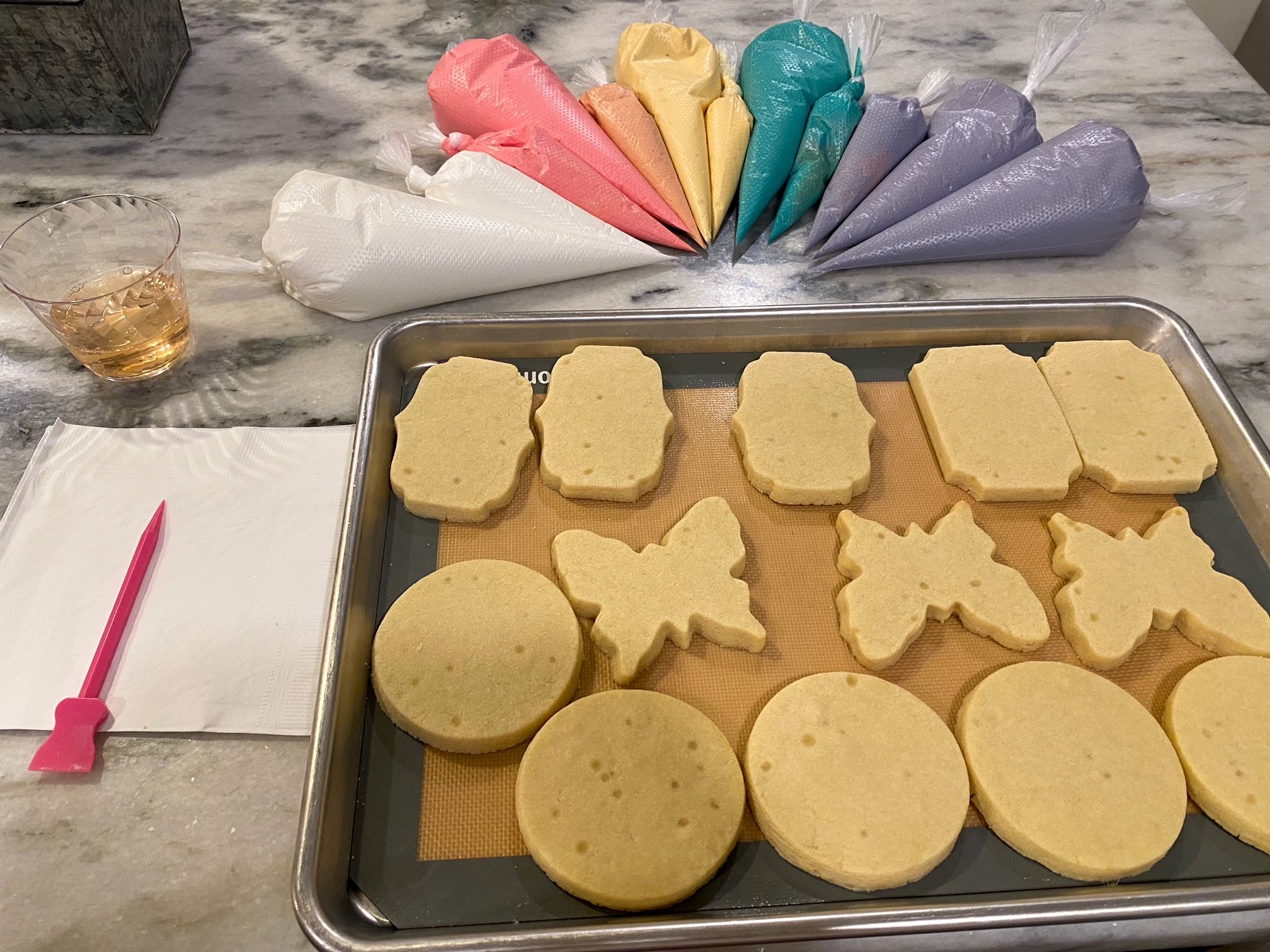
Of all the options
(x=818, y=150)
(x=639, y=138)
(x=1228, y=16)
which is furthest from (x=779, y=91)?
(x=1228, y=16)

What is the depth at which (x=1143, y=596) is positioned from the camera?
98 centimetres

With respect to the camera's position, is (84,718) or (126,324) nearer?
(84,718)

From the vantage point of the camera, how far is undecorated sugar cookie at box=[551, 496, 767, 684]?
0.94 meters

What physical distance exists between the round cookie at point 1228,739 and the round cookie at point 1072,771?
25mm

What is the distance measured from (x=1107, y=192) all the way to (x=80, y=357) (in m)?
1.58

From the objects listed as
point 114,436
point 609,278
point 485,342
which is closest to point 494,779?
point 485,342

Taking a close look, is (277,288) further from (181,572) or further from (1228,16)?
(1228,16)

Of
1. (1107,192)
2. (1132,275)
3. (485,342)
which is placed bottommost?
(485,342)

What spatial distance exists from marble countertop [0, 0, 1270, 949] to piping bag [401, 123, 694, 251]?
0.27 feet

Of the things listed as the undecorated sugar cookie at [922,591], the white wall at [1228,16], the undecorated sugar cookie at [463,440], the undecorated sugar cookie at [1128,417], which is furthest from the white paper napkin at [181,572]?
the white wall at [1228,16]

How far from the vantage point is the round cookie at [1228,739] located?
84cm

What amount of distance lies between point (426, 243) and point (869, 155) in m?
0.77

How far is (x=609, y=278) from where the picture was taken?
1386 millimetres

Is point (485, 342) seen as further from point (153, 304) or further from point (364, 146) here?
point (364, 146)
